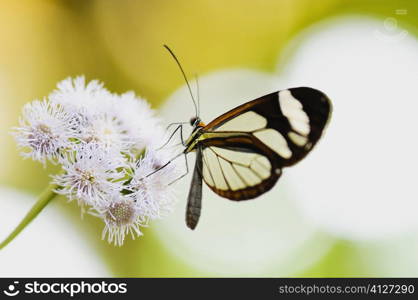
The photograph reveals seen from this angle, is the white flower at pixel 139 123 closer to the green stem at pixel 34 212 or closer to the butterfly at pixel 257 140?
the butterfly at pixel 257 140

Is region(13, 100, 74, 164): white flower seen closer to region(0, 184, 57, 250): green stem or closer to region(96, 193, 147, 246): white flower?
region(0, 184, 57, 250): green stem

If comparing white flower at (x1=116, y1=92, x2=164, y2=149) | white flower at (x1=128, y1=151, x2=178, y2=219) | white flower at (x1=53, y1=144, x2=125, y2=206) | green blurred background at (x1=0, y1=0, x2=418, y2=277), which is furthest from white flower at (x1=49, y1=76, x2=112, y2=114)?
green blurred background at (x1=0, y1=0, x2=418, y2=277)

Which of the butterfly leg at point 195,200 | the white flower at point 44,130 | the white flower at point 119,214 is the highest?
the white flower at point 44,130

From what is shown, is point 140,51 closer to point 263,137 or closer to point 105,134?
point 105,134

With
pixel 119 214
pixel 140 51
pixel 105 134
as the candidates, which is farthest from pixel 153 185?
pixel 140 51

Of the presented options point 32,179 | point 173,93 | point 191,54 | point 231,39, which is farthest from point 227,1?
point 32,179

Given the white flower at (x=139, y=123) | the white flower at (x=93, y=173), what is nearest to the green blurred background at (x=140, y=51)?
the white flower at (x=139, y=123)

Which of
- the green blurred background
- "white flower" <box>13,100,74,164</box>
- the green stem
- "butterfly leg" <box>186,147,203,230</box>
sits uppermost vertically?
the green blurred background
